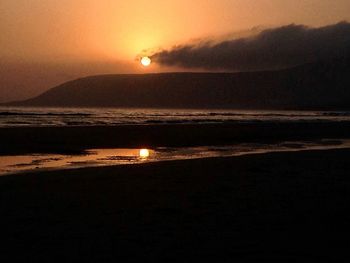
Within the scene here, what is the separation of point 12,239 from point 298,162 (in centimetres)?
1180

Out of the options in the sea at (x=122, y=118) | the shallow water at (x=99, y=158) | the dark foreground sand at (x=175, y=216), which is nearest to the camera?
the dark foreground sand at (x=175, y=216)

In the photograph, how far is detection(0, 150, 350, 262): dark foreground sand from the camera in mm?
6758

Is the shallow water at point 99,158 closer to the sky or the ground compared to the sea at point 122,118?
closer to the ground

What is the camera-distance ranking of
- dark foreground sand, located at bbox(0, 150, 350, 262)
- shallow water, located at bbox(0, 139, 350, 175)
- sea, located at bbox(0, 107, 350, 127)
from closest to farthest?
dark foreground sand, located at bbox(0, 150, 350, 262), shallow water, located at bbox(0, 139, 350, 175), sea, located at bbox(0, 107, 350, 127)

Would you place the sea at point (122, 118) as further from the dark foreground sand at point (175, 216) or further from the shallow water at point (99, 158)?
the dark foreground sand at point (175, 216)

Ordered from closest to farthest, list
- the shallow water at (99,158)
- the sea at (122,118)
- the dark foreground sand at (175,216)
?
the dark foreground sand at (175,216) → the shallow water at (99,158) → the sea at (122,118)

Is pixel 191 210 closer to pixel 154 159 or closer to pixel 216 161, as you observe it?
pixel 216 161

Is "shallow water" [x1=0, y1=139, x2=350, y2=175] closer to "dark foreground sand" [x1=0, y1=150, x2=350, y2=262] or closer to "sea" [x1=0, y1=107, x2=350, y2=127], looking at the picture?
"dark foreground sand" [x1=0, y1=150, x2=350, y2=262]

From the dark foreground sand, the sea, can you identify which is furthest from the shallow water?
the sea

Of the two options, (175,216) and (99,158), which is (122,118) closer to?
(99,158)

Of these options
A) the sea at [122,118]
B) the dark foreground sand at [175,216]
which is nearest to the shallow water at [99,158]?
the dark foreground sand at [175,216]

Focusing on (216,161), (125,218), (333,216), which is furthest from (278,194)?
(216,161)

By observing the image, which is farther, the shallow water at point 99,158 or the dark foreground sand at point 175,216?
the shallow water at point 99,158

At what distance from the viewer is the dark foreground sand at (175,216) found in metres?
6.76
